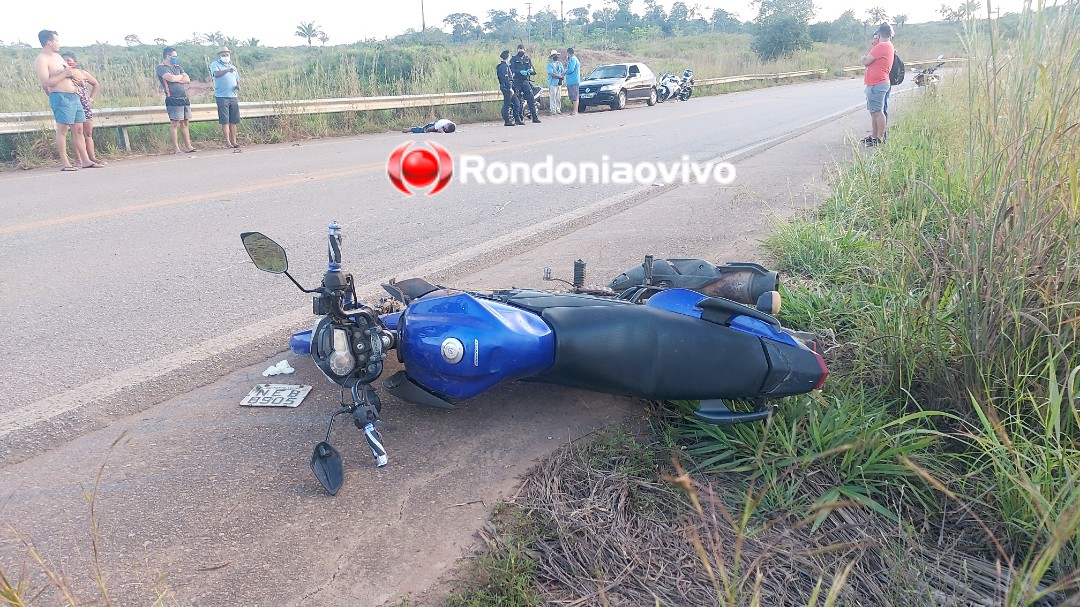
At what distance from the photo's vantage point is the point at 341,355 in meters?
2.28

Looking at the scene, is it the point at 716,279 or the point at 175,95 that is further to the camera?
the point at 175,95

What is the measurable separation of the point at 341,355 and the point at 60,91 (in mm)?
9754

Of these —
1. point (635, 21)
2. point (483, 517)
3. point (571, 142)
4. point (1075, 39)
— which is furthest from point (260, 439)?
point (635, 21)

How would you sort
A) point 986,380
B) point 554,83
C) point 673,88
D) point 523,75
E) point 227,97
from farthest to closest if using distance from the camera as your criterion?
point 673,88 < point 554,83 < point 523,75 < point 227,97 < point 986,380

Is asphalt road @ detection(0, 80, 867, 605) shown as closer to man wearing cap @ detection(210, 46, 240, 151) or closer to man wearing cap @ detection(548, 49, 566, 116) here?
man wearing cap @ detection(210, 46, 240, 151)

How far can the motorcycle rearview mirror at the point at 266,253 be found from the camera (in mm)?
2230

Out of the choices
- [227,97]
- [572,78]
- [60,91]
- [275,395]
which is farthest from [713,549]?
[572,78]

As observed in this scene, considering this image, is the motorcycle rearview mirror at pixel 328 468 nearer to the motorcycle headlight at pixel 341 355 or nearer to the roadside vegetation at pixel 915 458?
the motorcycle headlight at pixel 341 355

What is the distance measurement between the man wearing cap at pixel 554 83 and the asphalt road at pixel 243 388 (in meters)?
12.4

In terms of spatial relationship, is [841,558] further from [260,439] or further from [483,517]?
[260,439]

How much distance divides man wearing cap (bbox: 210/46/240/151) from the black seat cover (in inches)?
430

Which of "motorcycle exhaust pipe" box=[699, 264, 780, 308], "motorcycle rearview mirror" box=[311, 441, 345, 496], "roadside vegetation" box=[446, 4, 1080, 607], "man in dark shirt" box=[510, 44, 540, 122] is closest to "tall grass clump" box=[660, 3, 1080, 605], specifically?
"roadside vegetation" box=[446, 4, 1080, 607]

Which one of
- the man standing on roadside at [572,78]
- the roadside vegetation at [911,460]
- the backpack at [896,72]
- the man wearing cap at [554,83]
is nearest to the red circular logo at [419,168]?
the roadside vegetation at [911,460]

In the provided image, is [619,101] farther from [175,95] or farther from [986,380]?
[986,380]
